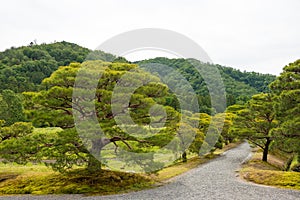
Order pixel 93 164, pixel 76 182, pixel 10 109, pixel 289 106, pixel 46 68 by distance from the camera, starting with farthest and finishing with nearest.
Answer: pixel 46 68, pixel 10 109, pixel 289 106, pixel 93 164, pixel 76 182

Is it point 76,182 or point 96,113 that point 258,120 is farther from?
point 76,182

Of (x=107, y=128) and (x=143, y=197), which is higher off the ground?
(x=107, y=128)

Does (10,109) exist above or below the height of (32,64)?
below

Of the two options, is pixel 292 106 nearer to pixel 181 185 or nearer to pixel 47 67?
pixel 181 185

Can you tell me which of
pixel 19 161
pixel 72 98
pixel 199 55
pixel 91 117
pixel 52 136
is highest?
pixel 199 55

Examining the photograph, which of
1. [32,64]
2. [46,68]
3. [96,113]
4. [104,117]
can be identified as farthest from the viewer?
[32,64]

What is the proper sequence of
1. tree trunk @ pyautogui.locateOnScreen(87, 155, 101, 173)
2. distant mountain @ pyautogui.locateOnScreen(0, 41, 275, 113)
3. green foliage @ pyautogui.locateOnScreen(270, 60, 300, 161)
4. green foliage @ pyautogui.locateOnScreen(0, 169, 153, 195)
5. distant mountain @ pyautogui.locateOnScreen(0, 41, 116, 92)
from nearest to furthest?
green foliage @ pyautogui.locateOnScreen(0, 169, 153, 195) < tree trunk @ pyautogui.locateOnScreen(87, 155, 101, 173) < green foliage @ pyautogui.locateOnScreen(270, 60, 300, 161) < distant mountain @ pyautogui.locateOnScreen(0, 41, 275, 113) < distant mountain @ pyautogui.locateOnScreen(0, 41, 116, 92)

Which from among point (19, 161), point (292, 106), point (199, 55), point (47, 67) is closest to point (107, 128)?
point (19, 161)

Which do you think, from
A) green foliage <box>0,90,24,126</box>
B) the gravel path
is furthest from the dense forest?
green foliage <box>0,90,24,126</box>

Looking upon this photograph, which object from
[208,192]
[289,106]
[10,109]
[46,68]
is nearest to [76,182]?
[208,192]

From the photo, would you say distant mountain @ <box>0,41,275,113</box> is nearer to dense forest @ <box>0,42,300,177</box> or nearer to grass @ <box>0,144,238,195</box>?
dense forest @ <box>0,42,300,177</box>

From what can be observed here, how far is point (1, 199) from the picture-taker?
1271 cm

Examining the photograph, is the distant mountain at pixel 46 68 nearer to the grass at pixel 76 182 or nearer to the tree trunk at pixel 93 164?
the grass at pixel 76 182

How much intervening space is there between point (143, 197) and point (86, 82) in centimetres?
562
